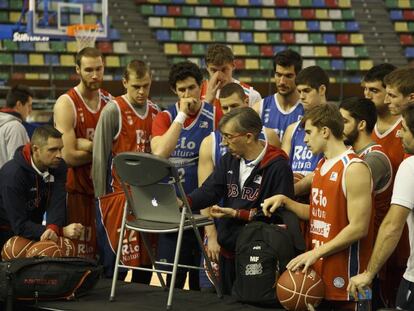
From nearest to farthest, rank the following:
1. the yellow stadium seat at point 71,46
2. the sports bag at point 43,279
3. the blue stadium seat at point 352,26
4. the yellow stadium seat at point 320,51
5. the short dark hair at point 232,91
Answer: the sports bag at point 43,279 → the short dark hair at point 232,91 → the yellow stadium seat at point 71,46 → the yellow stadium seat at point 320,51 → the blue stadium seat at point 352,26

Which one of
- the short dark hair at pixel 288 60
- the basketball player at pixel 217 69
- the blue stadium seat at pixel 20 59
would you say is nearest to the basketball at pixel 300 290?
the short dark hair at pixel 288 60

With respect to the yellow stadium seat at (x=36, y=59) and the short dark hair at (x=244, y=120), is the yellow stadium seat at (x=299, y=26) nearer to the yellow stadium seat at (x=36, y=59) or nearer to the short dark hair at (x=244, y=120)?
the yellow stadium seat at (x=36, y=59)

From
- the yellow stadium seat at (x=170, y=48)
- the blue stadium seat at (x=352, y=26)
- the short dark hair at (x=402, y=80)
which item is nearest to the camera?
the short dark hair at (x=402, y=80)

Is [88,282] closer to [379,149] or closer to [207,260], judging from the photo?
[207,260]

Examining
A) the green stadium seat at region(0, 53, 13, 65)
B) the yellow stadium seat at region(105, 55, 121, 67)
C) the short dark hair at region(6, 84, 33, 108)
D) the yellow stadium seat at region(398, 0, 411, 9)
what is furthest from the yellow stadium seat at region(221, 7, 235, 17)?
the short dark hair at region(6, 84, 33, 108)

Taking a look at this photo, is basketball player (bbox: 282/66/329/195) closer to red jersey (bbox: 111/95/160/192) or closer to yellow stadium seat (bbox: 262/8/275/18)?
red jersey (bbox: 111/95/160/192)

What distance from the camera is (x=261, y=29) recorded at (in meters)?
20.6

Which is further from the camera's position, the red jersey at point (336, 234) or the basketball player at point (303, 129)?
the basketball player at point (303, 129)

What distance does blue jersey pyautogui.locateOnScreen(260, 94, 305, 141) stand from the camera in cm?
528

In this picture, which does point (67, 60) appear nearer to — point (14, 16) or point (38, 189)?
point (14, 16)

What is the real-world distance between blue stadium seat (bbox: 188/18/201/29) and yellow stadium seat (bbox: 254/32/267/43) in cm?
141

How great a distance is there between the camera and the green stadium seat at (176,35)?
19.5 m

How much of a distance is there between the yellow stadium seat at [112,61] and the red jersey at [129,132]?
42.0ft

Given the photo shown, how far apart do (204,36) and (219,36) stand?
1.24 ft
